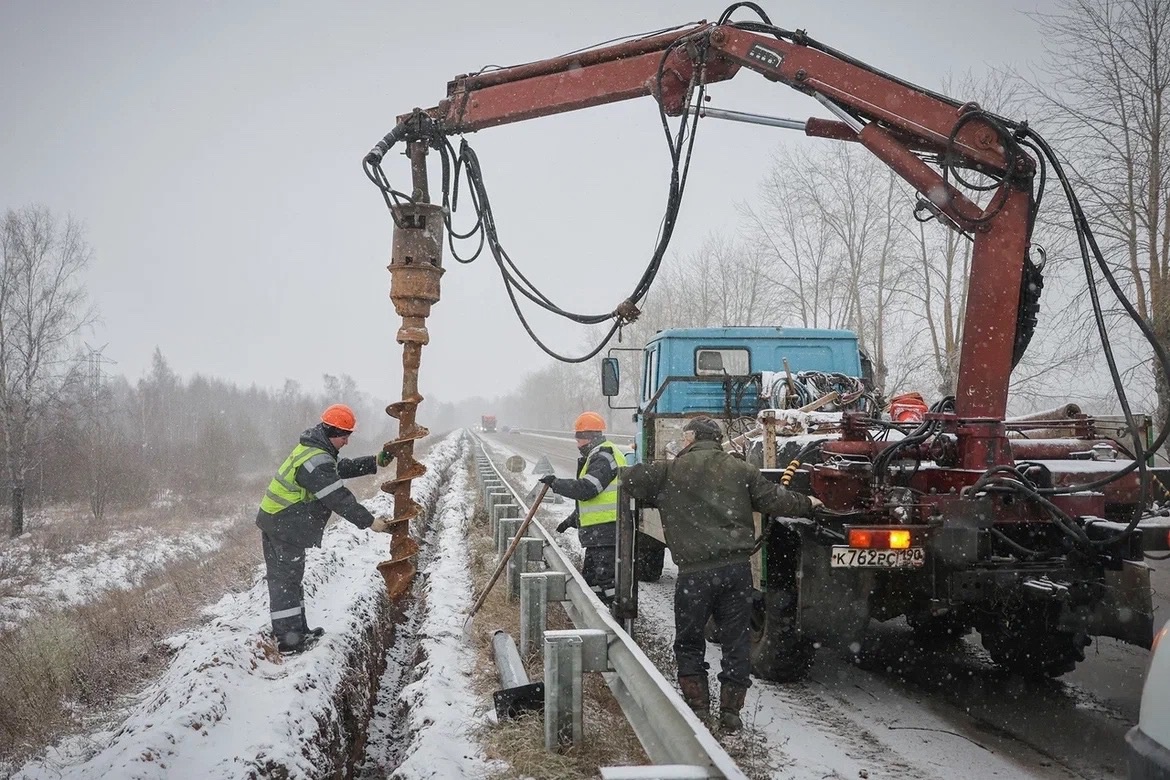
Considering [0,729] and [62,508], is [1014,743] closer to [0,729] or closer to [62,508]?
[0,729]

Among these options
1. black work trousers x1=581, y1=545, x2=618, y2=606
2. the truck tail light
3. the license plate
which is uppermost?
the truck tail light

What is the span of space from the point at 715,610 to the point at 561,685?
1.37 meters

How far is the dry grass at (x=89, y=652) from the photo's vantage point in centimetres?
512

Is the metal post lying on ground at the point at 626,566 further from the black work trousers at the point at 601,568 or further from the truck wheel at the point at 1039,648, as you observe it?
the truck wheel at the point at 1039,648

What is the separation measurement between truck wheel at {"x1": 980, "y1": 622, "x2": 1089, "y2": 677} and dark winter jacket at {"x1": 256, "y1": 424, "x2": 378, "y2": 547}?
4.64 metres

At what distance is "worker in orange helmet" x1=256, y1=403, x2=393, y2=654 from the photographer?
207 inches

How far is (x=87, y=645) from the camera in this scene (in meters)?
7.18

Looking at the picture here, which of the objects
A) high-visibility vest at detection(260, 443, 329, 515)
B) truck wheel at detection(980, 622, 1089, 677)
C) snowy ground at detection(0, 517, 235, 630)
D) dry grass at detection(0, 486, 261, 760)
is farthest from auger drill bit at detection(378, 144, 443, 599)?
snowy ground at detection(0, 517, 235, 630)

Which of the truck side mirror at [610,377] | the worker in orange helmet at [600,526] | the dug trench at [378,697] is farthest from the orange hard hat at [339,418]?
the truck side mirror at [610,377]

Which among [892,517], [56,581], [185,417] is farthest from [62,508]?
[185,417]

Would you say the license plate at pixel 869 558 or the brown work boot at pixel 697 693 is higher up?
the license plate at pixel 869 558

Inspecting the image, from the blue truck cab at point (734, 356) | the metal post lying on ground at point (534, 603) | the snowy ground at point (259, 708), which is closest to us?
the snowy ground at point (259, 708)

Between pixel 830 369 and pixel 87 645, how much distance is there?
8.17m

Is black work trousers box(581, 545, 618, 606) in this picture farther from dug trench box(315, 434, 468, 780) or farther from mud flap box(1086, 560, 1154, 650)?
mud flap box(1086, 560, 1154, 650)
